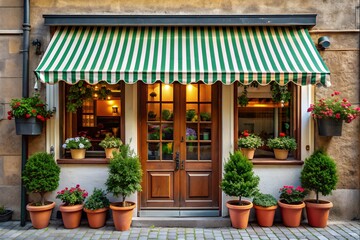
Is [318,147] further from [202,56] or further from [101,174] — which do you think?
[101,174]

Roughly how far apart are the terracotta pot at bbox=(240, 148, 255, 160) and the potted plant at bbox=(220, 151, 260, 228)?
0.51 metres

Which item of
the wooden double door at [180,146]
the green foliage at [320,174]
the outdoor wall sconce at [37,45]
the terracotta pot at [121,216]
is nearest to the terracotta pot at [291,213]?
the green foliage at [320,174]

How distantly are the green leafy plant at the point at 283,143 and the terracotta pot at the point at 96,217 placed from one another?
3.62 metres

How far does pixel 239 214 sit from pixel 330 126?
8.01ft

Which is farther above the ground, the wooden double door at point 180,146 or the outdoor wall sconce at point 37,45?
the outdoor wall sconce at point 37,45

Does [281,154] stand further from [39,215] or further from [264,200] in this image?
[39,215]

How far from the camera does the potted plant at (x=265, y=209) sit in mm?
6289

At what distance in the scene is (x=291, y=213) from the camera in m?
6.30

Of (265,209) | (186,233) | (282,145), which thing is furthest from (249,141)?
(186,233)

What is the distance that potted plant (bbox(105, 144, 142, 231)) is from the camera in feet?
19.9

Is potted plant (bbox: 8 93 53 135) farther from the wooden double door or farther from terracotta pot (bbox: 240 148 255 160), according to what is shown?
terracotta pot (bbox: 240 148 255 160)

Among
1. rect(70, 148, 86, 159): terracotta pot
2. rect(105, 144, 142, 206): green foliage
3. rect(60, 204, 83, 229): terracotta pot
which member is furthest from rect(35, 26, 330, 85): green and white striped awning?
rect(60, 204, 83, 229): terracotta pot

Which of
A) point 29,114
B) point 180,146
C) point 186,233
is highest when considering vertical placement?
point 29,114

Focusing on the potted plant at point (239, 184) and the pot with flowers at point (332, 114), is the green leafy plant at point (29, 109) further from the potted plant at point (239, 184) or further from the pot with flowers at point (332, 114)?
the pot with flowers at point (332, 114)
